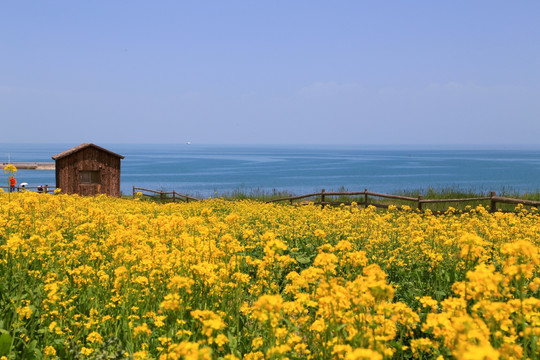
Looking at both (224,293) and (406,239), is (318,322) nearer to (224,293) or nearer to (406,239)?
(224,293)

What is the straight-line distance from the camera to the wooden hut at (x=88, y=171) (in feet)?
92.1

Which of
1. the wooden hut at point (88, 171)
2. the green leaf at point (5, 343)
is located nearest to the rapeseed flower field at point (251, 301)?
the green leaf at point (5, 343)

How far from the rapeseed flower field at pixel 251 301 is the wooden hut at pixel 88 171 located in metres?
21.1

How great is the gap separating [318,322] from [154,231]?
13.4 ft

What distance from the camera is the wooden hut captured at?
2806 cm

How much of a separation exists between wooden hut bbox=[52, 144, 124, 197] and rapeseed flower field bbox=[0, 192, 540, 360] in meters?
21.1

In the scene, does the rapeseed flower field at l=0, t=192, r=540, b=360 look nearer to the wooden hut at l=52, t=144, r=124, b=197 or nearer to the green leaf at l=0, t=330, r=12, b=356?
the green leaf at l=0, t=330, r=12, b=356

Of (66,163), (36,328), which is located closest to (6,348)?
(36,328)

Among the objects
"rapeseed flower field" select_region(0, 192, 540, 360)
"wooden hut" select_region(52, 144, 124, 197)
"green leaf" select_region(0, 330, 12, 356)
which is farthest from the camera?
"wooden hut" select_region(52, 144, 124, 197)

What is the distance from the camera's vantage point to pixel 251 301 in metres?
5.61

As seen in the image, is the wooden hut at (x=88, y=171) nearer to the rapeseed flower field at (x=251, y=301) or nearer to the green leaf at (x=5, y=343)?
the rapeseed flower field at (x=251, y=301)

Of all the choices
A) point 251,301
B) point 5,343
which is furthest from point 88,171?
point 5,343

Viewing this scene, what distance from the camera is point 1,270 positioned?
599 centimetres

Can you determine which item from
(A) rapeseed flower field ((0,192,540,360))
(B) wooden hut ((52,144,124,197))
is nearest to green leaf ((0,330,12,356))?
(A) rapeseed flower field ((0,192,540,360))
